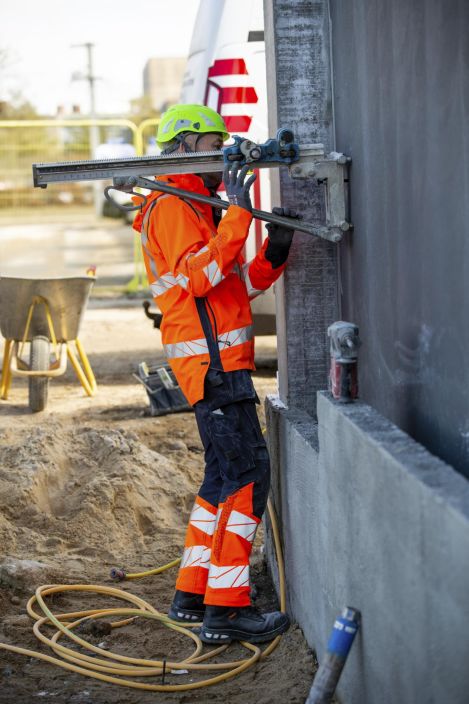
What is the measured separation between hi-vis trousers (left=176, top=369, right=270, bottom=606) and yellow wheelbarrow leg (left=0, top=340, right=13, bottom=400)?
5020mm

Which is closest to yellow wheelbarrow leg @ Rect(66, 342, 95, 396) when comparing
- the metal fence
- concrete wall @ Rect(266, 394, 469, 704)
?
concrete wall @ Rect(266, 394, 469, 704)

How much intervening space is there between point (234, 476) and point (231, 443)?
0.15 m

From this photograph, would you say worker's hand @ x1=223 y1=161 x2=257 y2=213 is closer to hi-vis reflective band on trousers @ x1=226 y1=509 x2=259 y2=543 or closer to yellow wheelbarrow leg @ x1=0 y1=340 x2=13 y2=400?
hi-vis reflective band on trousers @ x1=226 y1=509 x2=259 y2=543

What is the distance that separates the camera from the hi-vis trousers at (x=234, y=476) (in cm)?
407

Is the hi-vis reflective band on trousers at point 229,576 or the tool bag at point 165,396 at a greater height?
the hi-vis reflective band on trousers at point 229,576

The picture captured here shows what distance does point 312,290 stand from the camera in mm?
4406

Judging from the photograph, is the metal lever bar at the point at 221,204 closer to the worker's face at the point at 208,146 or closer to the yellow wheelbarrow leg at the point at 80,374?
the worker's face at the point at 208,146

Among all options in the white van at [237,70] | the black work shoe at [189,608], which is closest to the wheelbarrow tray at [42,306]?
the white van at [237,70]

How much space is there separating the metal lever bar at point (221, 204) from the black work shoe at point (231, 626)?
161 centimetres

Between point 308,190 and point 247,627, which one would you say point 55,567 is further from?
point 308,190

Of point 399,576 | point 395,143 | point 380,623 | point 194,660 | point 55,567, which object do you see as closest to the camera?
point 399,576

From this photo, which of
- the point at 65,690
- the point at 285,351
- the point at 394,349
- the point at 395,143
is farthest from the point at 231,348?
the point at 65,690

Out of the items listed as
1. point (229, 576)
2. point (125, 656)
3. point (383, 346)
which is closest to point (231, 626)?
point (229, 576)

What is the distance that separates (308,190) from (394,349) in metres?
1.07
